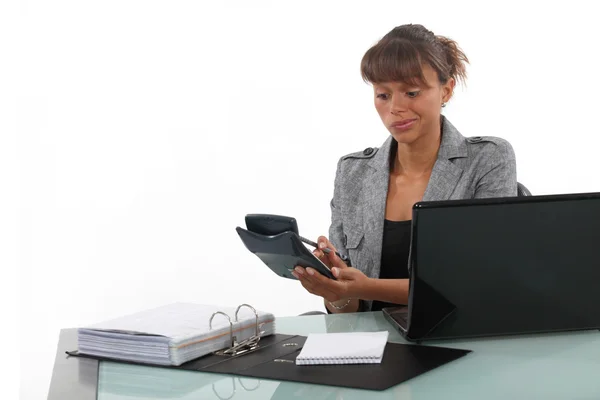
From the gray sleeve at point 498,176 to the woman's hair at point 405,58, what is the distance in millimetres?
294

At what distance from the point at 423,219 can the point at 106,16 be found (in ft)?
10.6

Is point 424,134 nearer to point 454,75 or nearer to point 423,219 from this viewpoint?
point 454,75

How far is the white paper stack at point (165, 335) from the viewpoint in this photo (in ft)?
5.28

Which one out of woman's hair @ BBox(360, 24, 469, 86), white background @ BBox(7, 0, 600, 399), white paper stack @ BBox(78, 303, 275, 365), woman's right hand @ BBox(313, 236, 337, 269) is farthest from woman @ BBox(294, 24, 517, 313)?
white background @ BBox(7, 0, 600, 399)

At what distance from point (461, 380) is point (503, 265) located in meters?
0.32

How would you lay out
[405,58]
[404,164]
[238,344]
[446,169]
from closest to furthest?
1. [238,344]
2. [405,58]
3. [446,169]
4. [404,164]

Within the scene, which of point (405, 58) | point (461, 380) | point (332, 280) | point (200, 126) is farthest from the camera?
point (200, 126)

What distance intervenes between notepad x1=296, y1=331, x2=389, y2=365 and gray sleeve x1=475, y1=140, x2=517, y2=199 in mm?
904

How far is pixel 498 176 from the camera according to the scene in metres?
2.47

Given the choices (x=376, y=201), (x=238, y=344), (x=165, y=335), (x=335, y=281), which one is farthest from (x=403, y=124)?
(x=165, y=335)

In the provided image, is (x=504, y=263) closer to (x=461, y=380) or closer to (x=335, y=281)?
(x=461, y=380)

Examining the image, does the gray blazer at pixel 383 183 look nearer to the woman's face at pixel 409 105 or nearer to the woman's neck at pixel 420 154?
the woman's neck at pixel 420 154

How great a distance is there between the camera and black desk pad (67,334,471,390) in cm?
143

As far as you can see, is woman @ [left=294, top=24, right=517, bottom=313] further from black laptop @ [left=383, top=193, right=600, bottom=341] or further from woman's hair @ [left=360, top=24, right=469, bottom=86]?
black laptop @ [left=383, top=193, right=600, bottom=341]
